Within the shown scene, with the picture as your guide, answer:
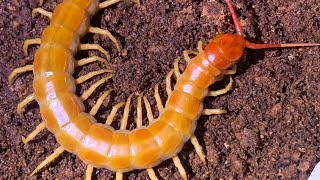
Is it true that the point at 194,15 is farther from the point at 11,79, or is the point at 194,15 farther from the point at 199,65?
the point at 11,79

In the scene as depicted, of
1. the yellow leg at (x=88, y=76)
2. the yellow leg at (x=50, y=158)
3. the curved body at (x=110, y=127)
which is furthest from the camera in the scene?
the yellow leg at (x=88, y=76)

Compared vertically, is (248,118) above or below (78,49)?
below

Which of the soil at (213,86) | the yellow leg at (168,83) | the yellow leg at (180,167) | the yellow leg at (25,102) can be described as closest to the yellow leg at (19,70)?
the soil at (213,86)

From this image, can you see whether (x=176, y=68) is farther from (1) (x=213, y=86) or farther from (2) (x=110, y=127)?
(2) (x=110, y=127)

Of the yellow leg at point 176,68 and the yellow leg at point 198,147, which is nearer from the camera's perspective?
the yellow leg at point 198,147

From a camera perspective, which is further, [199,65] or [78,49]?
[78,49]

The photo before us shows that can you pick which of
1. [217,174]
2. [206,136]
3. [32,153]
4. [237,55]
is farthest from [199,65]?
[32,153]

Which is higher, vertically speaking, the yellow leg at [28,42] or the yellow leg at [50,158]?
the yellow leg at [28,42]

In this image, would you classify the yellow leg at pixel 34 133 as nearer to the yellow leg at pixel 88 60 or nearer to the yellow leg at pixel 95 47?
the yellow leg at pixel 88 60
